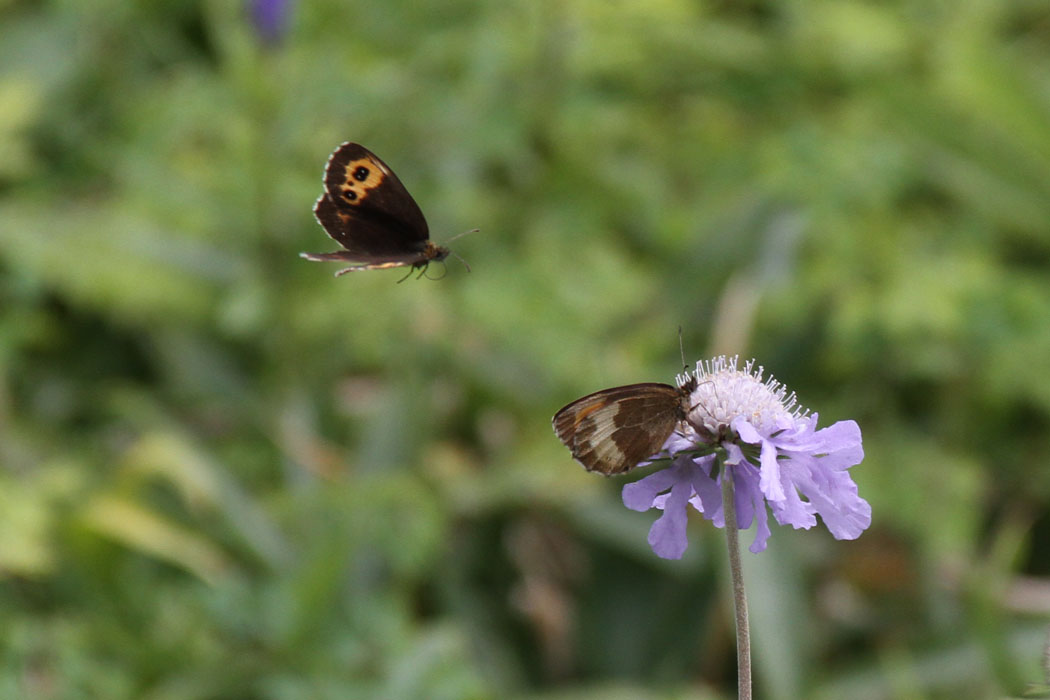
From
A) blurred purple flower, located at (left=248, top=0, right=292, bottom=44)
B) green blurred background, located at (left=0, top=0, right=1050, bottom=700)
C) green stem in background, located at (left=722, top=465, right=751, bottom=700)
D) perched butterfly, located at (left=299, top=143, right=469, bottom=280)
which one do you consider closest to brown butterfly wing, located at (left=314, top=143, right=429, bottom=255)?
perched butterfly, located at (left=299, top=143, right=469, bottom=280)

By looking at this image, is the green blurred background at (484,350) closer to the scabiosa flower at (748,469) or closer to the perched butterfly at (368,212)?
the perched butterfly at (368,212)

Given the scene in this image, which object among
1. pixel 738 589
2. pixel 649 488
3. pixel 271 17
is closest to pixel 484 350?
pixel 271 17

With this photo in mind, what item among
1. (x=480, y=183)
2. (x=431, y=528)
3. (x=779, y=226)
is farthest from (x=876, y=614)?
(x=480, y=183)

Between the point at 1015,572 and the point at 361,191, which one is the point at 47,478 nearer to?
the point at 361,191

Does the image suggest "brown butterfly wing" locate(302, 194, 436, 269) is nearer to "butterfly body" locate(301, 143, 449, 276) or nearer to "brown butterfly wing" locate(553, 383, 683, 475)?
"butterfly body" locate(301, 143, 449, 276)

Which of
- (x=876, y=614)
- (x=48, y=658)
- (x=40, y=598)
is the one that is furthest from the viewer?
(x=876, y=614)

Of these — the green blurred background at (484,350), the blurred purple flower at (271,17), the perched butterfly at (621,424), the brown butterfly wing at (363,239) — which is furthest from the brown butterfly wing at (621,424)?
the blurred purple flower at (271,17)
